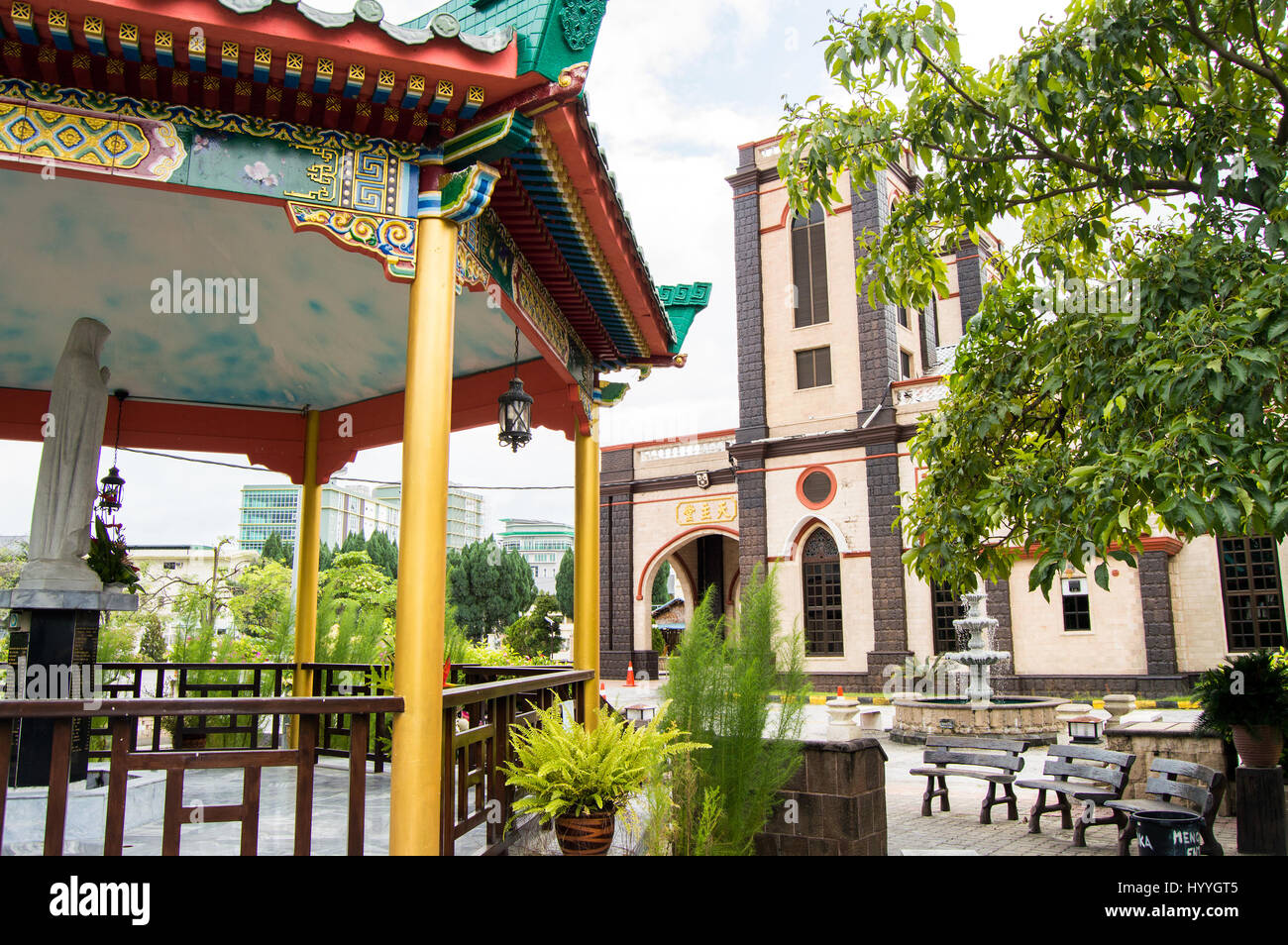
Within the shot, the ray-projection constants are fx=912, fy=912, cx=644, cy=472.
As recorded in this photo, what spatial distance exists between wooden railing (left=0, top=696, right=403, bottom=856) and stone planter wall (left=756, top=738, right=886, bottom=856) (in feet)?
9.79

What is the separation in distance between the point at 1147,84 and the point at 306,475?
7.42m

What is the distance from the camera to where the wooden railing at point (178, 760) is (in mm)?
3322

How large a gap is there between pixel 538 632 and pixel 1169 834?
1087 inches

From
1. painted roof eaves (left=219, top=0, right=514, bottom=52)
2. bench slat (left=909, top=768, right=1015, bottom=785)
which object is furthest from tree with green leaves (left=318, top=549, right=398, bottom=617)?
painted roof eaves (left=219, top=0, right=514, bottom=52)

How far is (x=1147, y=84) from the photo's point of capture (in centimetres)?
575

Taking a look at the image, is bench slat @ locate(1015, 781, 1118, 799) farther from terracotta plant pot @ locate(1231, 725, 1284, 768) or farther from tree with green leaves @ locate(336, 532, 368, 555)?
tree with green leaves @ locate(336, 532, 368, 555)

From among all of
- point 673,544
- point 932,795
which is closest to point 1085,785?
point 932,795

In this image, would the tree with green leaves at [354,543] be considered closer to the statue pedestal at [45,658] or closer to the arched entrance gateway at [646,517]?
the arched entrance gateway at [646,517]

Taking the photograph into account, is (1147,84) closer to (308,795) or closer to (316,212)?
(316,212)

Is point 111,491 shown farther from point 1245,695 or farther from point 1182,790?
point 1245,695

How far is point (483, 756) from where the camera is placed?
4867 mm

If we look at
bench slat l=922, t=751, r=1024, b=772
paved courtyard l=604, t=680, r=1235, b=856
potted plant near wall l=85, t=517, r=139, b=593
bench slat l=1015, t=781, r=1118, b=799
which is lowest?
paved courtyard l=604, t=680, r=1235, b=856

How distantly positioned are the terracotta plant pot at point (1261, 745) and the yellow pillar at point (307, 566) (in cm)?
793

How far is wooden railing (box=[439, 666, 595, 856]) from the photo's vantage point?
14.0 feet
